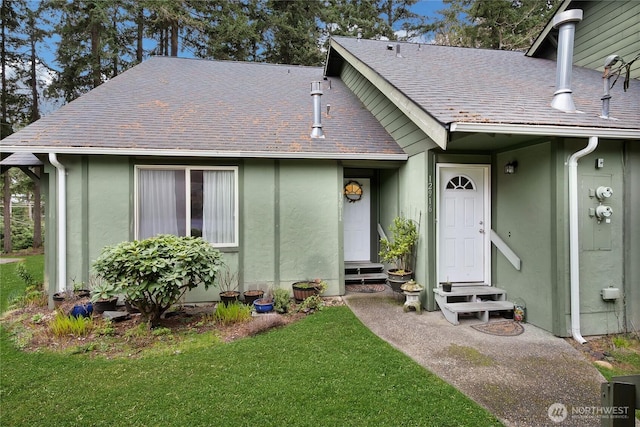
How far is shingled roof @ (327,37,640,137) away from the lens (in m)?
4.42

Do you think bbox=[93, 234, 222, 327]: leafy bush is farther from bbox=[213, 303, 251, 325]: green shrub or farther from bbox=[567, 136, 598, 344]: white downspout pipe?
bbox=[567, 136, 598, 344]: white downspout pipe

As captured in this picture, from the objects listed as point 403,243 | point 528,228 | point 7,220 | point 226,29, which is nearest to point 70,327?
point 403,243

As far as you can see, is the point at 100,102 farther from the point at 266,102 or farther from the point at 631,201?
the point at 631,201

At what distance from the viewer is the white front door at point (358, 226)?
735 cm

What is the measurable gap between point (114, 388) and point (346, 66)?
8.81 m

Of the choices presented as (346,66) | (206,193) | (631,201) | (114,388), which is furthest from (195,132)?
(631,201)

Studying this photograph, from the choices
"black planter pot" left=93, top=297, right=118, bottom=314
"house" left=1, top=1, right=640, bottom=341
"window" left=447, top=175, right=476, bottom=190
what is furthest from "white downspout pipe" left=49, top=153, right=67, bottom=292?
"window" left=447, top=175, right=476, bottom=190

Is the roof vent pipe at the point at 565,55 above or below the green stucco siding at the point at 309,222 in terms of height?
above

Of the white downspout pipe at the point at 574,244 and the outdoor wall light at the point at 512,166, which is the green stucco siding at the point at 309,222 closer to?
the outdoor wall light at the point at 512,166

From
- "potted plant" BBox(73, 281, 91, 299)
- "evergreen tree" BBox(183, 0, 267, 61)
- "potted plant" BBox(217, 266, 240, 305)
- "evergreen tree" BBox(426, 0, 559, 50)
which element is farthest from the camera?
"evergreen tree" BBox(426, 0, 559, 50)

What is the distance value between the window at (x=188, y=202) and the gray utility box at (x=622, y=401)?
518 cm

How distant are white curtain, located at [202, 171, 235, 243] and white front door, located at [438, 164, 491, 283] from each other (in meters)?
Result: 3.59

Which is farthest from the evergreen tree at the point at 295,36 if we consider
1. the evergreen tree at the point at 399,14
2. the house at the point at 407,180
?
the house at the point at 407,180

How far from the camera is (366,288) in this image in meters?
6.54
